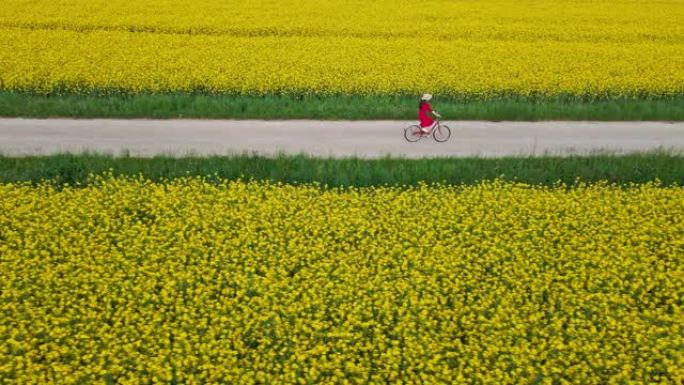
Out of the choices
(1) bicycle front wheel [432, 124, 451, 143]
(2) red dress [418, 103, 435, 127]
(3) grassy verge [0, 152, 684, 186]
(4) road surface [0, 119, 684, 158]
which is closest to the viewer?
(3) grassy verge [0, 152, 684, 186]

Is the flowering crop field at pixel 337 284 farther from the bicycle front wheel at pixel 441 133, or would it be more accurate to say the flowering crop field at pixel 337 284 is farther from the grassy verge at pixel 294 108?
the grassy verge at pixel 294 108

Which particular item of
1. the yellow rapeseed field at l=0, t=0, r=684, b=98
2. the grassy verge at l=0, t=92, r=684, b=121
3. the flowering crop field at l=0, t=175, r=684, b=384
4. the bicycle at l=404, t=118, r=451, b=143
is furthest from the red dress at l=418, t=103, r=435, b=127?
the yellow rapeseed field at l=0, t=0, r=684, b=98

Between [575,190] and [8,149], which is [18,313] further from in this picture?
[575,190]

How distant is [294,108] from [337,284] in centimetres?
939

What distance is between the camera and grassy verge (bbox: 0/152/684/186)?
13555 mm

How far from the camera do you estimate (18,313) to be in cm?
843

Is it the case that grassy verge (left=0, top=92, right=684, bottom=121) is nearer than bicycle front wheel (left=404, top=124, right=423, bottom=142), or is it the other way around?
bicycle front wheel (left=404, top=124, right=423, bottom=142)

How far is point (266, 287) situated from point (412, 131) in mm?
8194

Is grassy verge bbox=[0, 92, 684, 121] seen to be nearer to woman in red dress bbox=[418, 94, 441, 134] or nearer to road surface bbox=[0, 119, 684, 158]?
road surface bbox=[0, 119, 684, 158]

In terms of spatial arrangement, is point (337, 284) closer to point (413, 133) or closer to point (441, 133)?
point (413, 133)

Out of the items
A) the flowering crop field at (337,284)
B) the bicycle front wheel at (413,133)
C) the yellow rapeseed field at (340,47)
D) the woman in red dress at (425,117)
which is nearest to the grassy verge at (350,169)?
the flowering crop field at (337,284)

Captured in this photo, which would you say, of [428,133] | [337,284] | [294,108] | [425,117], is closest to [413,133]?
[428,133]

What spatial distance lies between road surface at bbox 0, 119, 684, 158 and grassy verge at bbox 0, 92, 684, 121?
0.32 metres

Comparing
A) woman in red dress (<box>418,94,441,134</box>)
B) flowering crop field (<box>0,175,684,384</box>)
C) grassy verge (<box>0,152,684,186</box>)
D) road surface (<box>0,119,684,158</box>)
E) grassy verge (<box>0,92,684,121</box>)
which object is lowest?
flowering crop field (<box>0,175,684,384</box>)
